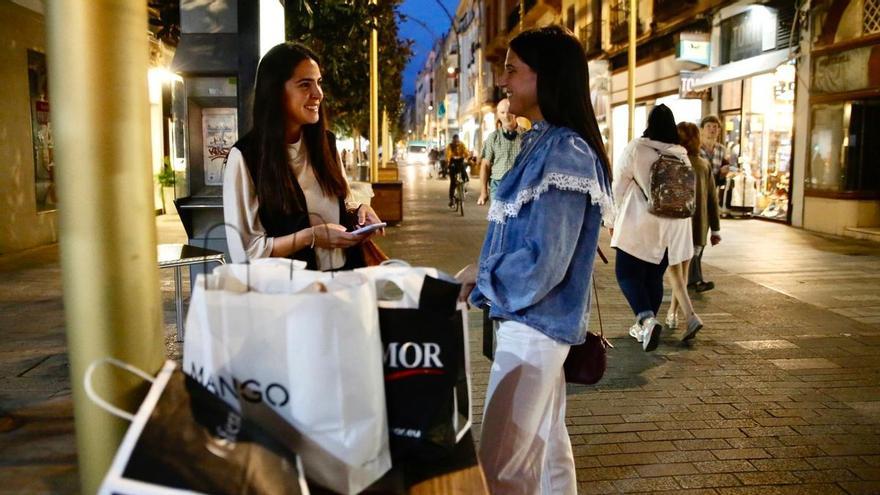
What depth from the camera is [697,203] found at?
24.8 feet

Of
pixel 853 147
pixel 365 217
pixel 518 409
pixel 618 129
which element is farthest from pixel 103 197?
pixel 618 129

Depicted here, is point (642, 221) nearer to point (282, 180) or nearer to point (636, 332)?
point (636, 332)

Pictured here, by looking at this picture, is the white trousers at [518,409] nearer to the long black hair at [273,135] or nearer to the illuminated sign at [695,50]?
the long black hair at [273,135]

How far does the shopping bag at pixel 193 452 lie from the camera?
4.55 ft

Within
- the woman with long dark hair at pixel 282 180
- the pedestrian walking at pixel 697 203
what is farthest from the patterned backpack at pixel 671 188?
the woman with long dark hair at pixel 282 180

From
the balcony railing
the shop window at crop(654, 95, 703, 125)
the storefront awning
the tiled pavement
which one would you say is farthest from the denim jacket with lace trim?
the balcony railing

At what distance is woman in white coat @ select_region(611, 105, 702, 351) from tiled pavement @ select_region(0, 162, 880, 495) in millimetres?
381

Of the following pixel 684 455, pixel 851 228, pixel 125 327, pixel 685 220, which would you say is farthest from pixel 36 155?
pixel 851 228

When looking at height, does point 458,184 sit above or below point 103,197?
below

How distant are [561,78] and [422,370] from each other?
3.99 feet

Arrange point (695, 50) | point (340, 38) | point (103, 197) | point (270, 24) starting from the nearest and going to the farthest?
point (103, 197) → point (270, 24) → point (340, 38) → point (695, 50)

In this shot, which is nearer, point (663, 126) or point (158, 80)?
point (663, 126)

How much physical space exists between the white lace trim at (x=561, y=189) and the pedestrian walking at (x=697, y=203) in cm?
424

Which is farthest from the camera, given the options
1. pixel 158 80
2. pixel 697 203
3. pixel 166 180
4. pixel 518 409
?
pixel 158 80
